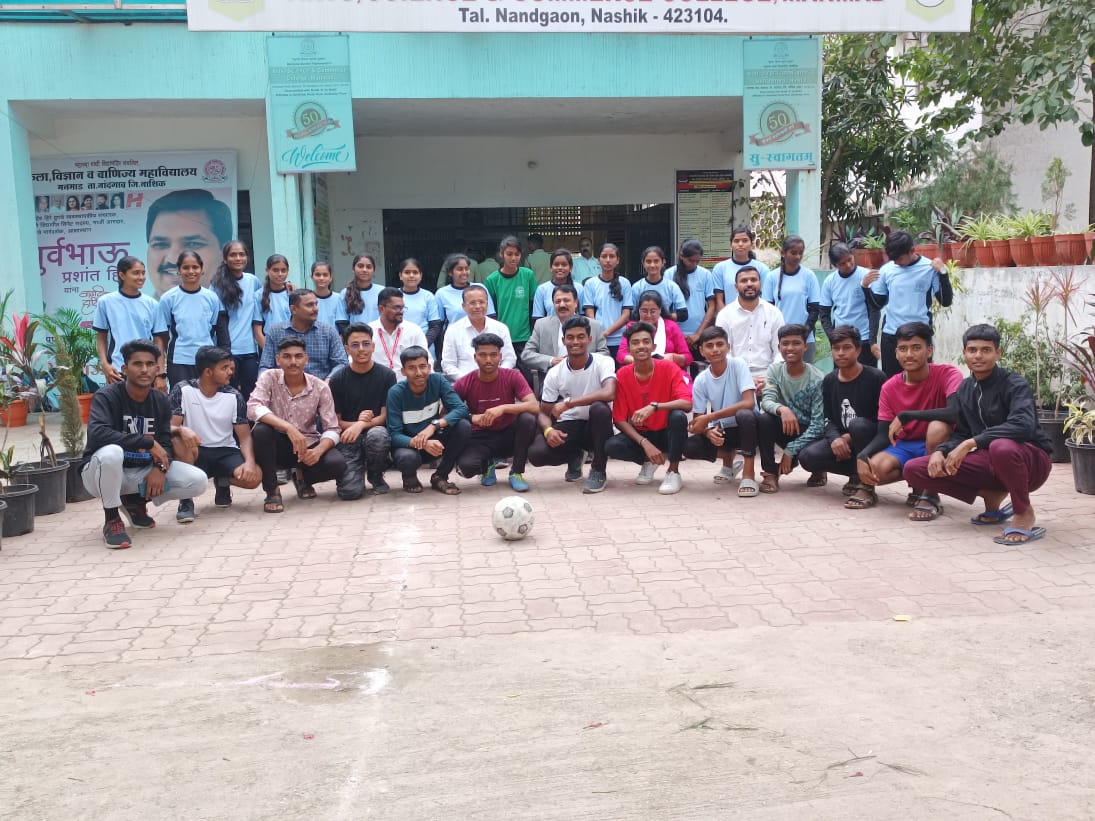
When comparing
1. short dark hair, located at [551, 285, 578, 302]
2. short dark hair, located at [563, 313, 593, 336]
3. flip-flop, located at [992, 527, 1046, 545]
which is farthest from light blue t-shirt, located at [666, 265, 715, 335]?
flip-flop, located at [992, 527, 1046, 545]

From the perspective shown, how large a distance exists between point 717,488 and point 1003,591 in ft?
9.24

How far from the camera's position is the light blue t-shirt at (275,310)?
871 centimetres

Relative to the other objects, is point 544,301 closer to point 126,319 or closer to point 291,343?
point 291,343

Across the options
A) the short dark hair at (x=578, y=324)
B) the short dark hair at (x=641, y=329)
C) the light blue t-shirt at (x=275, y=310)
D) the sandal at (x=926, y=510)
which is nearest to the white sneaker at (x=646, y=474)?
the short dark hair at (x=641, y=329)

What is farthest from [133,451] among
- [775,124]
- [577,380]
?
[775,124]

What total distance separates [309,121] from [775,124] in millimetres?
4845

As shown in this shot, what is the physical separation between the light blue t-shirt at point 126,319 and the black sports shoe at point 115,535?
2293mm

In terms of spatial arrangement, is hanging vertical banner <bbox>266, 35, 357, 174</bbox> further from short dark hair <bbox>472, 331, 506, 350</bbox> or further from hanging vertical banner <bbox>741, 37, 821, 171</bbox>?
hanging vertical banner <bbox>741, 37, 821, 171</bbox>

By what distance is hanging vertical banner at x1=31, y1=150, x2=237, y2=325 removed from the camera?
40.0 feet

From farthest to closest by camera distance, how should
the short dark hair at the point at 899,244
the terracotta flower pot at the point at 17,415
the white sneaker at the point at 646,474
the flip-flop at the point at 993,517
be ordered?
the terracotta flower pot at the point at 17,415, the short dark hair at the point at 899,244, the white sneaker at the point at 646,474, the flip-flop at the point at 993,517

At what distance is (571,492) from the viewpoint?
25.1 ft

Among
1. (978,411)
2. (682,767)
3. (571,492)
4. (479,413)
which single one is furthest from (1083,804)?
(479,413)

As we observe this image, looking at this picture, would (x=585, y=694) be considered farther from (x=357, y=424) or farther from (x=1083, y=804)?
(x=357, y=424)

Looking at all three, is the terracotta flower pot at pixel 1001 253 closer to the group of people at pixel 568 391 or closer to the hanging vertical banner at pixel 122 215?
the group of people at pixel 568 391
